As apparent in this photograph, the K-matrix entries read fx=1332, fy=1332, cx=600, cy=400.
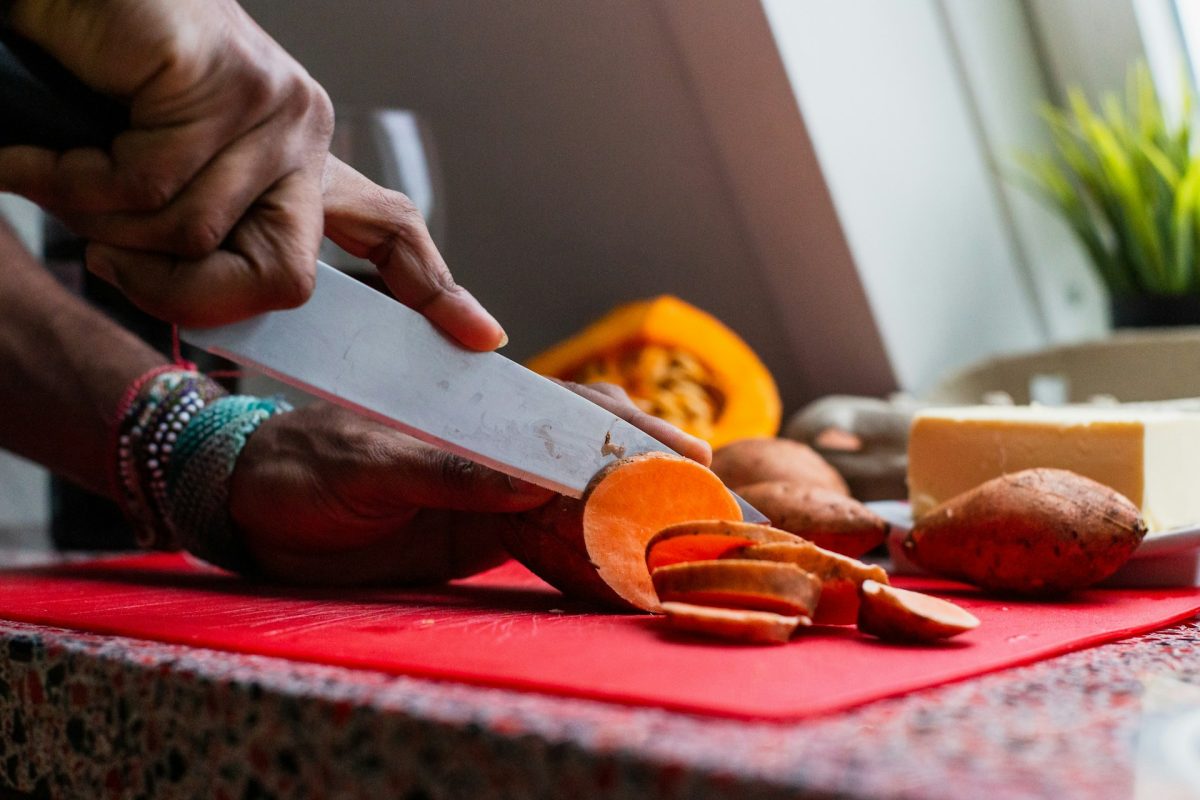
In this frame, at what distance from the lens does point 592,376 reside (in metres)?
1.75

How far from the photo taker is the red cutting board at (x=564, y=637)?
25.7 inches

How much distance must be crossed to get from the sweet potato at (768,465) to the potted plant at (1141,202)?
903 mm

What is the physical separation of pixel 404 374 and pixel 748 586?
274mm

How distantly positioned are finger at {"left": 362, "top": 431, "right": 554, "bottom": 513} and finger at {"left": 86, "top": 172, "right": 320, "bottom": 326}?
21 centimetres

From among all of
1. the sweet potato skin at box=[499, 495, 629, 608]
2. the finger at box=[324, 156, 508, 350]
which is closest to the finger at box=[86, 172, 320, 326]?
the finger at box=[324, 156, 508, 350]

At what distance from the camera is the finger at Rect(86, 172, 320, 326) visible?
78 centimetres

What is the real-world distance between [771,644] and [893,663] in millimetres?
75

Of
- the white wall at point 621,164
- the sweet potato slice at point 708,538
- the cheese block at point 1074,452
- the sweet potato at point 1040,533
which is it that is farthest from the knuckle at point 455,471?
the white wall at point 621,164

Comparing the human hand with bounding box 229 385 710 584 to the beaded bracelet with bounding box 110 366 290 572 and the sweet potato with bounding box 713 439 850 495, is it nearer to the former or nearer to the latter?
the beaded bracelet with bounding box 110 366 290 572

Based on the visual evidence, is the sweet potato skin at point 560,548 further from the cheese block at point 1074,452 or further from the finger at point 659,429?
the cheese block at point 1074,452

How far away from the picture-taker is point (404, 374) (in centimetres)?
89

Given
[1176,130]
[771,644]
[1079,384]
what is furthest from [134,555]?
[1176,130]

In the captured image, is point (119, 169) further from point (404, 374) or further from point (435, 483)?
point (435, 483)

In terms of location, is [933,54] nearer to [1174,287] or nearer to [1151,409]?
[1174,287]
